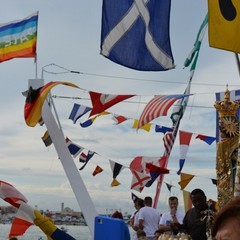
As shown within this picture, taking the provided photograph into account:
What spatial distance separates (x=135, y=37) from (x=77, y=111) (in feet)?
21.9

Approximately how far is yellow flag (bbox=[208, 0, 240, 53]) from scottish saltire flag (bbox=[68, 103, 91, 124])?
8.39 metres

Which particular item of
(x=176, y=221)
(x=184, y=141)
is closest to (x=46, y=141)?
(x=184, y=141)

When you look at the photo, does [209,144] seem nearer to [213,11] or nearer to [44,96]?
[44,96]

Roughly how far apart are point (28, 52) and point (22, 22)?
0.73 m

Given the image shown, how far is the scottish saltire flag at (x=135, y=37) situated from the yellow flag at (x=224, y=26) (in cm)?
156

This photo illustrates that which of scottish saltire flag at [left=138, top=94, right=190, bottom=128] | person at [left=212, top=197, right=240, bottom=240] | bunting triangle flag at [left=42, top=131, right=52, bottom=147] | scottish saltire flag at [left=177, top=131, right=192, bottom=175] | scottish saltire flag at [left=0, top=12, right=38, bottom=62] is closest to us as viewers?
person at [left=212, top=197, right=240, bottom=240]

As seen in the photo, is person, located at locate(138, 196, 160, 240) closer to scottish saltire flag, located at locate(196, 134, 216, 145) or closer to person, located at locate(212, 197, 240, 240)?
scottish saltire flag, located at locate(196, 134, 216, 145)

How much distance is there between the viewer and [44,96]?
7.89 metres

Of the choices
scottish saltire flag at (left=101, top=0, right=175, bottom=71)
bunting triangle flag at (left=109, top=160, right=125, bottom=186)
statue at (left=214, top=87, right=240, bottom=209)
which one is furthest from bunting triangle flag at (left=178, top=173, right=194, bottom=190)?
statue at (left=214, top=87, right=240, bottom=209)

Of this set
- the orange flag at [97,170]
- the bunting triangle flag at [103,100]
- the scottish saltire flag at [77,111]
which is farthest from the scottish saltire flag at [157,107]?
the orange flag at [97,170]

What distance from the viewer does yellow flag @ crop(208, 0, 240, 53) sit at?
4871 mm

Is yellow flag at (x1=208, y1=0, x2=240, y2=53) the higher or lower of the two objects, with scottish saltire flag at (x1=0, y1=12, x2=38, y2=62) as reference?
lower

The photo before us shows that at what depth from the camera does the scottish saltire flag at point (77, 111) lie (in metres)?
13.1

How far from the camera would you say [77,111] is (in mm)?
13219
